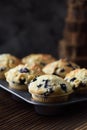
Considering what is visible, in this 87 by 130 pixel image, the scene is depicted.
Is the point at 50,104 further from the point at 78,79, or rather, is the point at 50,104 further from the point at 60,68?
the point at 60,68

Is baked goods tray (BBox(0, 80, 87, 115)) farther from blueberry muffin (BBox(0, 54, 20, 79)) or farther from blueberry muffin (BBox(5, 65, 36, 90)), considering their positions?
blueberry muffin (BBox(0, 54, 20, 79))

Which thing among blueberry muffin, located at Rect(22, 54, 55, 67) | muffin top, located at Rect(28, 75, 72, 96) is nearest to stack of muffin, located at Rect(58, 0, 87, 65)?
blueberry muffin, located at Rect(22, 54, 55, 67)

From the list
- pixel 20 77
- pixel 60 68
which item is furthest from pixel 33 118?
pixel 60 68

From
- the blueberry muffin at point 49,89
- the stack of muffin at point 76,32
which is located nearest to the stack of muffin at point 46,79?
the blueberry muffin at point 49,89

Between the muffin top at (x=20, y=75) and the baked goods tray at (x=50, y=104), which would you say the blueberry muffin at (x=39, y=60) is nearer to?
the muffin top at (x=20, y=75)

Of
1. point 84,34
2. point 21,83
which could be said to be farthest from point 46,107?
point 84,34

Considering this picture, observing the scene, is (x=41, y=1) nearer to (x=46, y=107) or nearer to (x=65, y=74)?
(x=65, y=74)

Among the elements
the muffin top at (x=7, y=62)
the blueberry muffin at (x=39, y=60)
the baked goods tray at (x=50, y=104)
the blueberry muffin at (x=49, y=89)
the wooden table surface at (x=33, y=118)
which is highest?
the muffin top at (x=7, y=62)

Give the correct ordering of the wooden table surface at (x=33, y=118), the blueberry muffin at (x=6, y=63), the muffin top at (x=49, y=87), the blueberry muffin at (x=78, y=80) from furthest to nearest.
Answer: the blueberry muffin at (x=6, y=63) → the blueberry muffin at (x=78, y=80) → the muffin top at (x=49, y=87) → the wooden table surface at (x=33, y=118)
